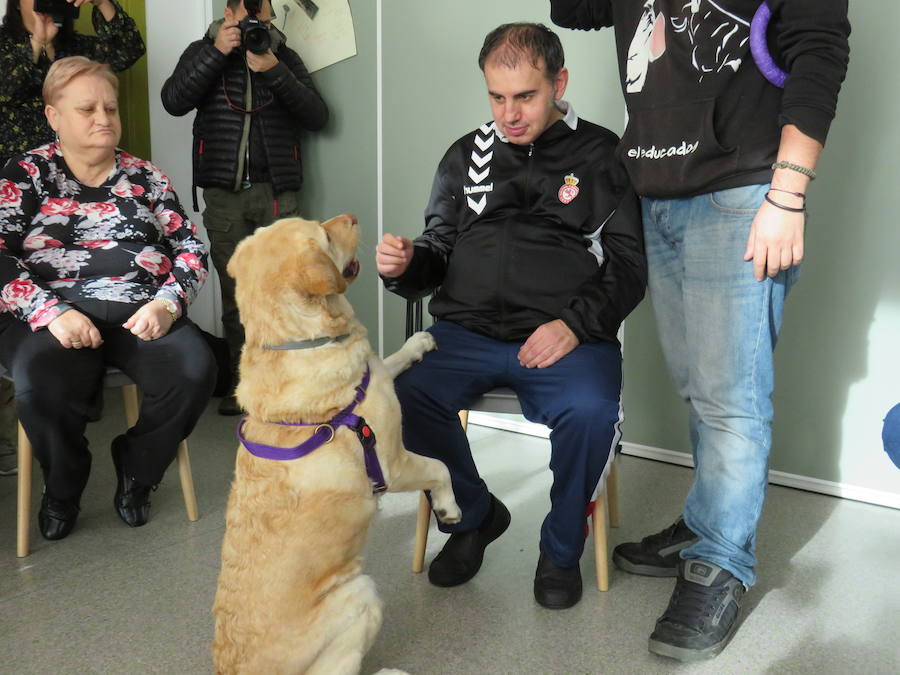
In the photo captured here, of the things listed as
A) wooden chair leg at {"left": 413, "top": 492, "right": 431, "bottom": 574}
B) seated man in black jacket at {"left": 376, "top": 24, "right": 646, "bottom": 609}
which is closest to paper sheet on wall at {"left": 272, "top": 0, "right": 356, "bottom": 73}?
seated man in black jacket at {"left": 376, "top": 24, "right": 646, "bottom": 609}

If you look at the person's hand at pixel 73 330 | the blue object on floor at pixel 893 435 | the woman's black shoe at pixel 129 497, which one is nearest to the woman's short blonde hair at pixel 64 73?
the person's hand at pixel 73 330

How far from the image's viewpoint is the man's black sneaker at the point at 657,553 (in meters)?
2.19

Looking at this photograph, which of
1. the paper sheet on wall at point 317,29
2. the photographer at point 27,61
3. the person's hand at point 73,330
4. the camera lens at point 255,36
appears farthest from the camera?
the paper sheet on wall at point 317,29

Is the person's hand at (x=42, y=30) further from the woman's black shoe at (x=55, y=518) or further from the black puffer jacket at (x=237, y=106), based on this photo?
the woman's black shoe at (x=55, y=518)

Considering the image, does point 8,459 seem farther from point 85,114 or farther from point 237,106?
point 237,106

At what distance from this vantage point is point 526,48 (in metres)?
2.07

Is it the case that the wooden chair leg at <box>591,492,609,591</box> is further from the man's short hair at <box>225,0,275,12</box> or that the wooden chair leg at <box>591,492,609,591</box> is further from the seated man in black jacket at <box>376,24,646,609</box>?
the man's short hair at <box>225,0,275,12</box>

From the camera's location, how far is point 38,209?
2.45 m

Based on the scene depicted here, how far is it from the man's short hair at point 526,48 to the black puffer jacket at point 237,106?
1.65 meters

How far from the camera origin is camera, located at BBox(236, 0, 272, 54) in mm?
3361

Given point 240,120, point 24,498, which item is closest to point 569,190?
point 24,498

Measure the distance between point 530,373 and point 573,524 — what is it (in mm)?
381

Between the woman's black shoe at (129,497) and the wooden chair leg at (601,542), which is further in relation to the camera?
the woman's black shoe at (129,497)

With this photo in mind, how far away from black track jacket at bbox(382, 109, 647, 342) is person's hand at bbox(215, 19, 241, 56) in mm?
1706
